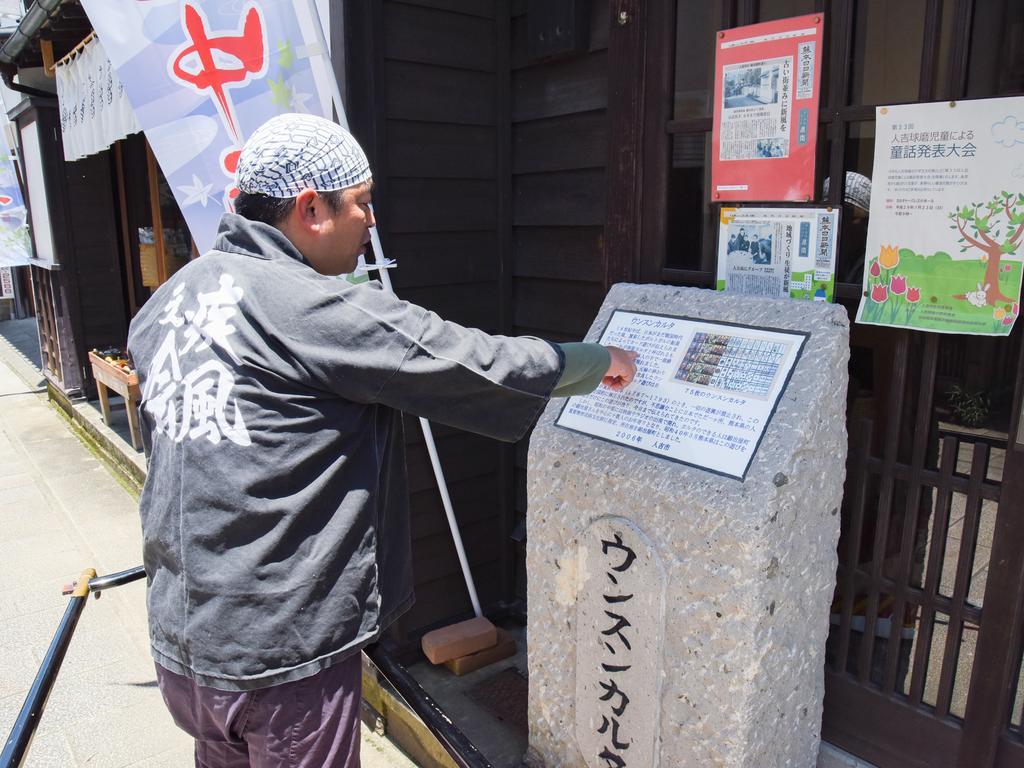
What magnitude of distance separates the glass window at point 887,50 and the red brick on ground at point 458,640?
2.72 metres

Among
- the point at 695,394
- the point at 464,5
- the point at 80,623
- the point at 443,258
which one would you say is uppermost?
the point at 464,5

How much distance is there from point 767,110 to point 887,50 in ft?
1.11

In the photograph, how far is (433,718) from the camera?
7.13 ft

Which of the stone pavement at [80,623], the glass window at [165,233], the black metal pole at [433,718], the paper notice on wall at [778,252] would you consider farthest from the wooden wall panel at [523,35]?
the glass window at [165,233]

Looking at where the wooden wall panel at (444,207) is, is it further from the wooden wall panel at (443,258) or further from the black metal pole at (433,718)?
the black metal pole at (433,718)

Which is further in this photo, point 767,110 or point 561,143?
point 561,143

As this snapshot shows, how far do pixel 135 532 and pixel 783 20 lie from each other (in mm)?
5183

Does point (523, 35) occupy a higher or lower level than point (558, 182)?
higher

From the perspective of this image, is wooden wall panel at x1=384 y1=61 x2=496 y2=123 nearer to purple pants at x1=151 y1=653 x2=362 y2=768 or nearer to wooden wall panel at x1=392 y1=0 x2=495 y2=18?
wooden wall panel at x1=392 y1=0 x2=495 y2=18

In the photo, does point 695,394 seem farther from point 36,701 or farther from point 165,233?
point 165,233

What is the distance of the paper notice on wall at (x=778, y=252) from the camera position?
221 cm

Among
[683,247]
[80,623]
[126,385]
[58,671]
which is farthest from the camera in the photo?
[126,385]

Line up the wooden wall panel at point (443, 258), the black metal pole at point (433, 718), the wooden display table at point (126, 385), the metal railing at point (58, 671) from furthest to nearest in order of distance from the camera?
the wooden display table at point (126, 385) → the wooden wall panel at point (443, 258) → the black metal pole at point (433, 718) → the metal railing at point (58, 671)

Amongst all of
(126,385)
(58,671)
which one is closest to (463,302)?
(58,671)
